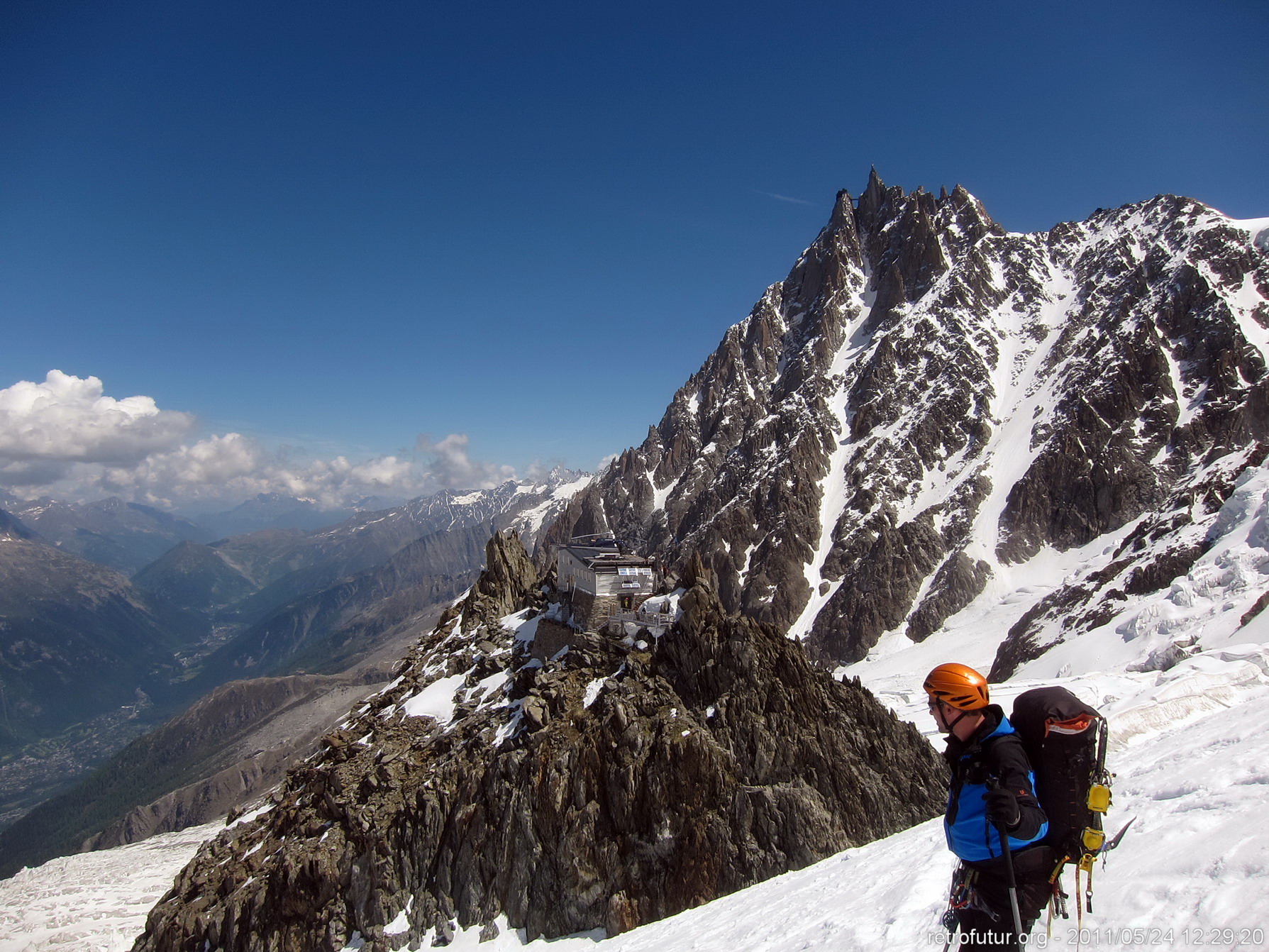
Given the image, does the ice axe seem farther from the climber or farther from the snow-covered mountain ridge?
the snow-covered mountain ridge

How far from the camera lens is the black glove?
5363 mm

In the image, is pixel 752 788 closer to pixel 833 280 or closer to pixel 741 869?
pixel 741 869

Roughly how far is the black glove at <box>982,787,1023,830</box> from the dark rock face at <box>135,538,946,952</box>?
23280 millimetres

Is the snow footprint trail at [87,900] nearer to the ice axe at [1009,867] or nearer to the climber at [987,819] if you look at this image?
the climber at [987,819]

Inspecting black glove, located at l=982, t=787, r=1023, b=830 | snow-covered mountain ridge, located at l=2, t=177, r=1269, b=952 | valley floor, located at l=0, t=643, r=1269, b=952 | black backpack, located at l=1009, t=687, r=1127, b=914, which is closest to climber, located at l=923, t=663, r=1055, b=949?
black glove, located at l=982, t=787, r=1023, b=830

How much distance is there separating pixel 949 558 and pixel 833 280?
92.6 m

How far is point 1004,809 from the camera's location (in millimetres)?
5379

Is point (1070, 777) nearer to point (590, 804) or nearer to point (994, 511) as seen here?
point (590, 804)

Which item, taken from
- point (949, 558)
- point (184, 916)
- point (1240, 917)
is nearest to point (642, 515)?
point (949, 558)

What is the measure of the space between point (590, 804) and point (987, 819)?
2697cm

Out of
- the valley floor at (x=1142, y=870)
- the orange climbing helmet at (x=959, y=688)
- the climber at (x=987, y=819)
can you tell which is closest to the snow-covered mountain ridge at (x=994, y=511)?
the valley floor at (x=1142, y=870)

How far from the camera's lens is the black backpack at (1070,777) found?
5.60 meters

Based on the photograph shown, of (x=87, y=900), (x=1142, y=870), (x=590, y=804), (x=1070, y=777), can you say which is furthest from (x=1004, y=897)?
(x=87, y=900)

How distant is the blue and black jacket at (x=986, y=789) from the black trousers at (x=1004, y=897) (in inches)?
6.0
